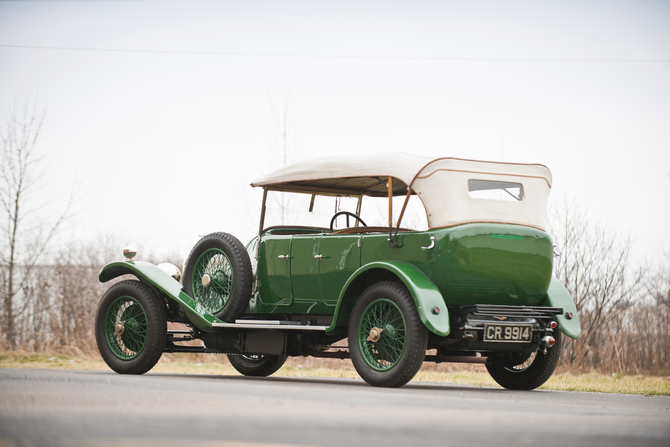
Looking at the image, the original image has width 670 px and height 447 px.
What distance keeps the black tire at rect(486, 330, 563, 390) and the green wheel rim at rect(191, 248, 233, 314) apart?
3123 mm

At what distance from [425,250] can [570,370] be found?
218 inches

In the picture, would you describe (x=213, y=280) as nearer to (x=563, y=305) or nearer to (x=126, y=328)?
(x=126, y=328)

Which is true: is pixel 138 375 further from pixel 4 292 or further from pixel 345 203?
pixel 4 292

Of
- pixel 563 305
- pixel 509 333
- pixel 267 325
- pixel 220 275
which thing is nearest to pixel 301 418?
pixel 509 333

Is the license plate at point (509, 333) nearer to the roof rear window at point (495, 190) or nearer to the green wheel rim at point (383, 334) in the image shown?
the green wheel rim at point (383, 334)

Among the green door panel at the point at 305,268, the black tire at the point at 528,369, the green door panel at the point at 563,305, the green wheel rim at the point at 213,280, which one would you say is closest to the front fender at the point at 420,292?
the green door panel at the point at 305,268

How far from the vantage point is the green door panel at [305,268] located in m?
8.59

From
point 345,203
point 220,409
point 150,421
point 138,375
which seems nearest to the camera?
point 150,421

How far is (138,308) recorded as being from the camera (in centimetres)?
965

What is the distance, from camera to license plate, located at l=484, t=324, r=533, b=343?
7250 mm

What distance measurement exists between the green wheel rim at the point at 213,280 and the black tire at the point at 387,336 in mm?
2056

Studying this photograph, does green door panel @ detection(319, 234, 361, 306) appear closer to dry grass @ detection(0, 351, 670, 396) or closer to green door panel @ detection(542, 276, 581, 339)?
green door panel @ detection(542, 276, 581, 339)

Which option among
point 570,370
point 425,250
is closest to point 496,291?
point 425,250

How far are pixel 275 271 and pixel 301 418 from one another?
4.42 meters
